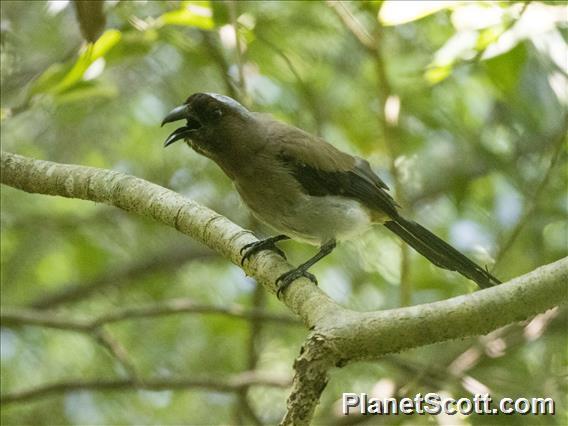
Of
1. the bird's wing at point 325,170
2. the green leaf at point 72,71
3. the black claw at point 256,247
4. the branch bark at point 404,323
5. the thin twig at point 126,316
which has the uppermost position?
the green leaf at point 72,71

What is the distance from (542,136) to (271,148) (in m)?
1.62

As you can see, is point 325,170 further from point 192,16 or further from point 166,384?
point 166,384

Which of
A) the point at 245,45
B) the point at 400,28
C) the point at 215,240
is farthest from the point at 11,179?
the point at 400,28

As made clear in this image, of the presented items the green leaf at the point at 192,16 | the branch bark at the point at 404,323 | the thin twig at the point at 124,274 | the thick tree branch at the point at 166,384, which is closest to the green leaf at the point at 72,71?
the green leaf at the point at 192,16

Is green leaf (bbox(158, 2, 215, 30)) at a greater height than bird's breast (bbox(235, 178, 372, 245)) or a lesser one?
greater

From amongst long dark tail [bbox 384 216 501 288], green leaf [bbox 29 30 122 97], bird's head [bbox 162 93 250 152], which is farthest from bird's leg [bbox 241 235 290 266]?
green leaf [bbox 29 30 122 97]

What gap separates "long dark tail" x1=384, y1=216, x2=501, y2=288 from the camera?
3.75m

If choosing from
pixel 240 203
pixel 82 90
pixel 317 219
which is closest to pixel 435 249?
pixel 317 219

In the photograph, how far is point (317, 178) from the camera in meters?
3.88

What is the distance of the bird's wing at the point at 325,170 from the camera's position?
151 inches

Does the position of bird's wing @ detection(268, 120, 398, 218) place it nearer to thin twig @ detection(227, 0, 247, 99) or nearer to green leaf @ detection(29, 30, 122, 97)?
thin twig @ detection(227, 0, 247, 99)

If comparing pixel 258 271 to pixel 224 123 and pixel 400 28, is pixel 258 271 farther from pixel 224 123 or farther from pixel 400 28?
pixel 400 28

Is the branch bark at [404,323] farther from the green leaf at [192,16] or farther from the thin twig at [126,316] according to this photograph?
the thin twig at [126,316]

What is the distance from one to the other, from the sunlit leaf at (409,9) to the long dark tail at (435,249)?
0.94 meters
